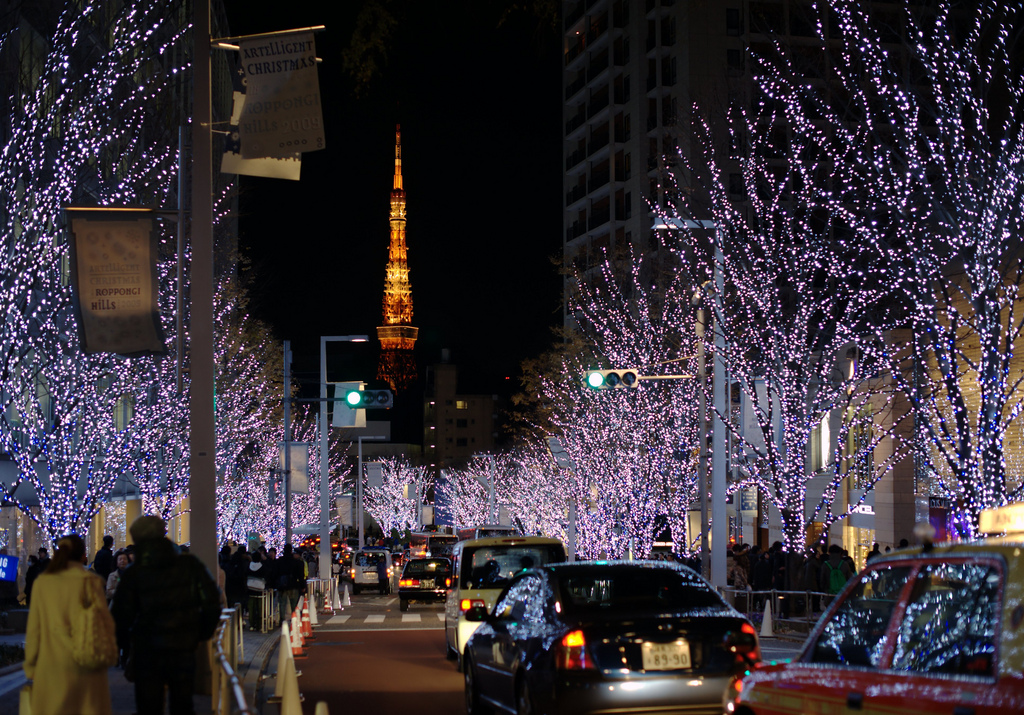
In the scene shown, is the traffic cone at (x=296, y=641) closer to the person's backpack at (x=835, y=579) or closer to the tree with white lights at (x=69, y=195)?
the tree with white lights at (x=69, y=195)

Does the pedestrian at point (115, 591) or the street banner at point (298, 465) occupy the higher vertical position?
the street banner at point (298, 465)

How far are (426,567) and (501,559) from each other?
13917 millimetres

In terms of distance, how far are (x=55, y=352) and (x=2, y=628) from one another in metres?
5.41

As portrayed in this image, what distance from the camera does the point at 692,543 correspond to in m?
28.8

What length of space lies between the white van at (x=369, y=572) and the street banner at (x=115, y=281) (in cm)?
2976

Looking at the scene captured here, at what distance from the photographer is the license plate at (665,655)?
827 centimetres

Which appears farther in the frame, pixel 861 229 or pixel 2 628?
pixel 2 628

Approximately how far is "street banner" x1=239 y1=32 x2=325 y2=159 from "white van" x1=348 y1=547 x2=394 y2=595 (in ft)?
98.6

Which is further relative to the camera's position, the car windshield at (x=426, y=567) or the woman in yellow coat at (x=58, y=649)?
the car windshield at (x=426, y=567)

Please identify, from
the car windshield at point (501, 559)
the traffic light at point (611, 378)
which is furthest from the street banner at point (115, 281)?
the traffic light at point (611, 378)

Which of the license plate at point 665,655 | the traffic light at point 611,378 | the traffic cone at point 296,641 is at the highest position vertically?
the traffic light at point 611,378

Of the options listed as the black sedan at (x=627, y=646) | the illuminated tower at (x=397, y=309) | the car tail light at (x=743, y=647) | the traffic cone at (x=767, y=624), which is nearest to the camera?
the black sedan at (x=627, y=646)

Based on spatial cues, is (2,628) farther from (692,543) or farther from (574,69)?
(574,69)

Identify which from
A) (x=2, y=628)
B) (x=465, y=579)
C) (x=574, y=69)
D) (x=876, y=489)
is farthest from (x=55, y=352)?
(x=574, y=69)
